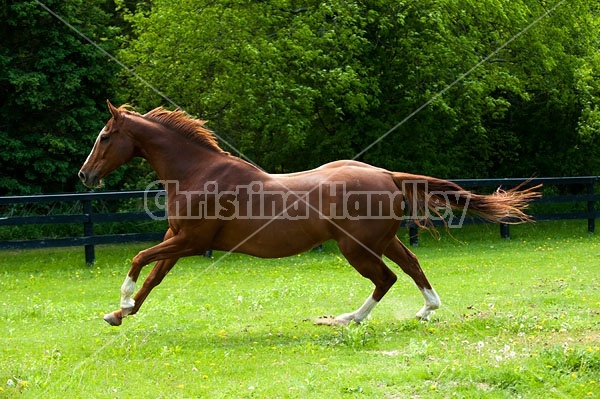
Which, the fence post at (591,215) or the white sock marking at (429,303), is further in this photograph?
the fence post at (591,215)

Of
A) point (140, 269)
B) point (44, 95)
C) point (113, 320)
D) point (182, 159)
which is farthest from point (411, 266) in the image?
point (44, 95)

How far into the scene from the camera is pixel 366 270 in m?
7.18

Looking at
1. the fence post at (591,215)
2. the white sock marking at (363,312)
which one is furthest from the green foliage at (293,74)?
the white sock marking at (363,312)

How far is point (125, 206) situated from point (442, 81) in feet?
26.2

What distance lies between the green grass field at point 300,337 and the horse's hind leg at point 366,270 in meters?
0.20

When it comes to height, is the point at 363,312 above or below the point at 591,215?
above

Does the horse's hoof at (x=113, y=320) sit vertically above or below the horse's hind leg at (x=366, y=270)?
below

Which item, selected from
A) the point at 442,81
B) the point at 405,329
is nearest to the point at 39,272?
the point at 405,329

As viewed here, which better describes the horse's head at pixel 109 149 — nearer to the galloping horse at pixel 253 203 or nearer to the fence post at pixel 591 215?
the galloping horse at pixel 253 203

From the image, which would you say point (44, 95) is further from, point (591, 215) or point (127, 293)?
point (591, 215)

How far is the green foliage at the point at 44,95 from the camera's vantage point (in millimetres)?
15883

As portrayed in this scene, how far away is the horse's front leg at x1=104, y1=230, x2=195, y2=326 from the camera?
689cm

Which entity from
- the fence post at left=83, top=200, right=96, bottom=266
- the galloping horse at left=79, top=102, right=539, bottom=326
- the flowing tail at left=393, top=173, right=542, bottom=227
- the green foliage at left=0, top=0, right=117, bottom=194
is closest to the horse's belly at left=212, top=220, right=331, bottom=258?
the galloping horse at left=79, top=102, right=539, bottom=326

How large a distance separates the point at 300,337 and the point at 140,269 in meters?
1.67
